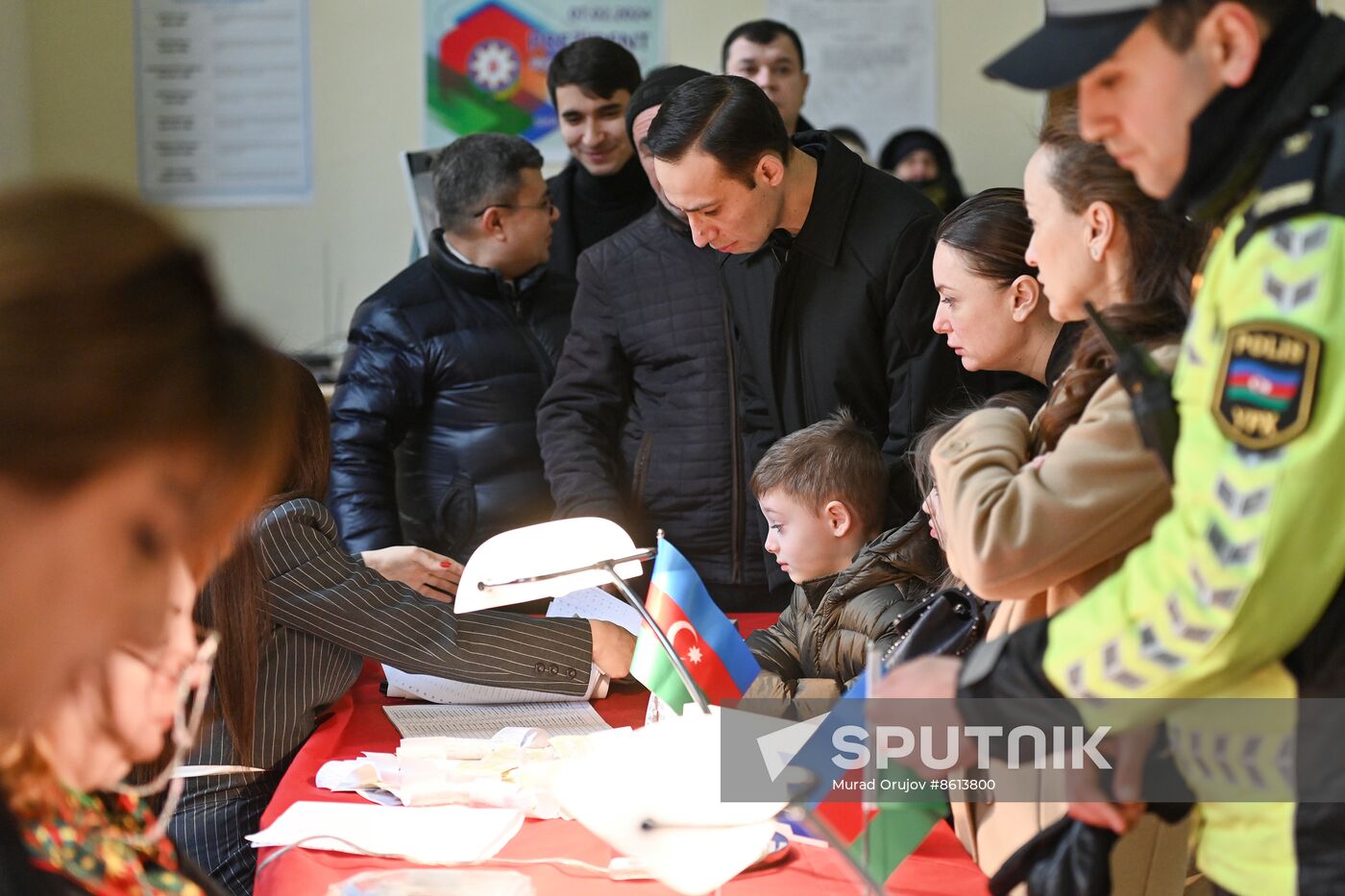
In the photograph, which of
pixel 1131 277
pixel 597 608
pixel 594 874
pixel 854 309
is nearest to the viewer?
pixel 1131 277

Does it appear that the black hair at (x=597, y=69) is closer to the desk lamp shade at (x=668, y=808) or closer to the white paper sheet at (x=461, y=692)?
the white paper sheet at (x=461, y=692)

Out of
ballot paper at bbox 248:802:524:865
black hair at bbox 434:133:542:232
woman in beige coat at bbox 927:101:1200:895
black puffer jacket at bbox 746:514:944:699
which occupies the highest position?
black hair at bbox 434:133:542:232

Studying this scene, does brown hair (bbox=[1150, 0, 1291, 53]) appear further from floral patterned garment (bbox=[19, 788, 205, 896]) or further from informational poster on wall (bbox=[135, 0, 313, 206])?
informational poster on wall (bbox=[135, 0, 313, 206])

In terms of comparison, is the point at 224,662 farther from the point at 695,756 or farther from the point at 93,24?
the point at 93,24

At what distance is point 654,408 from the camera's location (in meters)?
2.85

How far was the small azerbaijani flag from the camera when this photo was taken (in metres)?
1.66

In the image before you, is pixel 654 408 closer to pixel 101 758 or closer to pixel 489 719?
pixel 489 719

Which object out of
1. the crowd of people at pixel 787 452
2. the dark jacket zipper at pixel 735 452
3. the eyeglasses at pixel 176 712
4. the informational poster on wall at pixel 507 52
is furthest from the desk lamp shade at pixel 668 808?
the informational poster on wall at pixel 507 52

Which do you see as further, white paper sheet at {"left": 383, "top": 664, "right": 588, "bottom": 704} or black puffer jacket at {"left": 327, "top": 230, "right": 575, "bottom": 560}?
black puffer jacket at {"left": 327, "top": 230, "right": 575, "bottom": 560}

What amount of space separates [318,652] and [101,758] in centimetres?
119

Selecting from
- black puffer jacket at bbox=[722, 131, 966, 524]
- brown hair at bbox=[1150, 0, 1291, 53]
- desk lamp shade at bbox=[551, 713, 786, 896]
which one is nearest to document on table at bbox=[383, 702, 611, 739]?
black puffer jacket at bbox=[722, 131, 966, 524]

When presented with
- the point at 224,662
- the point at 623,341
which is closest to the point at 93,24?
the point at 623,341

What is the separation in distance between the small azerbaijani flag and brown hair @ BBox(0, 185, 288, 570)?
932mm

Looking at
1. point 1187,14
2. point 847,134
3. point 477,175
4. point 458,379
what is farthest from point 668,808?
point 847,134
